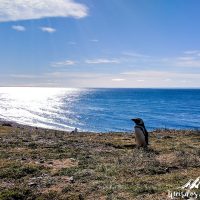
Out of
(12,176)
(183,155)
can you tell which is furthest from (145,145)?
(12,176)

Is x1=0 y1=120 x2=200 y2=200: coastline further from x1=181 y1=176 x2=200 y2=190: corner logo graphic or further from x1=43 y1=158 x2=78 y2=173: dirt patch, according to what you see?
x1=181 y1=176 x2=200 y2=190: corner logo graphic

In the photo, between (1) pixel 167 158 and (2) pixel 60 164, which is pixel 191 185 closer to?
(1) pixel 167 158

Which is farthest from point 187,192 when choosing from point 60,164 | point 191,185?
point 60,164

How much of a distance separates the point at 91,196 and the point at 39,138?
18432mm

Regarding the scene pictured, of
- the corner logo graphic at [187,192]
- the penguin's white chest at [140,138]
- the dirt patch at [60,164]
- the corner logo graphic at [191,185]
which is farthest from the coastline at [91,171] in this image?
the penguin's white chest at [140,138]

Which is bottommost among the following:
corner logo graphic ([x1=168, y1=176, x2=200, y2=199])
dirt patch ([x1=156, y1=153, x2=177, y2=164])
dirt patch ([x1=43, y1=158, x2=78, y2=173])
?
dirt patch ([x1=43, y1=158, x2=78, y2=173])

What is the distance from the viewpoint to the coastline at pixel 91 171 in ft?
52.4

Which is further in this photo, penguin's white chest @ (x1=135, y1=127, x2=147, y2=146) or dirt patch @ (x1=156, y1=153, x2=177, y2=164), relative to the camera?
penguin's white chest @ (x1=135, y1=127, x2=147, y2=146)

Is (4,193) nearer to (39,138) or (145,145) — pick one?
(145,145)

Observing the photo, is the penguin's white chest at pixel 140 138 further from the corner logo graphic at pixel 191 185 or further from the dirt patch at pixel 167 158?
the corner logo graphic at pixel 191 185

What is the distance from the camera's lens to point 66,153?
25188 millimetres

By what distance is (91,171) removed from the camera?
1942 cm

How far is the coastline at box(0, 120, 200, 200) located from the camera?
16.0 m

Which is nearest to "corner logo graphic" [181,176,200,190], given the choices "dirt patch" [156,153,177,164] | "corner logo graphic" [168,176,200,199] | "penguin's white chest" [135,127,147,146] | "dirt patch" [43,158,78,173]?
"corner logo graphic" [168,176,200,199]
